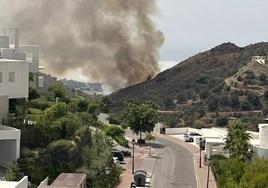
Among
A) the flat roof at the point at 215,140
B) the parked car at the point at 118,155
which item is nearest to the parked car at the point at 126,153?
the parked car at the point at 118,155

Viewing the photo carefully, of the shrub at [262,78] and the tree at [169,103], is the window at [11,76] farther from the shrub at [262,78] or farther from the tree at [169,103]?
the tree at [169,103]

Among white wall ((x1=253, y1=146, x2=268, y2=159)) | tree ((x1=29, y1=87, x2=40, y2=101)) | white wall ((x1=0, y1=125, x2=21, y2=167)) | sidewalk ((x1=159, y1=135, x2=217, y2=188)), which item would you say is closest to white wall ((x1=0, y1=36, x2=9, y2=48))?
tree ((x1=29, y1=87, x2=40, y2=101))

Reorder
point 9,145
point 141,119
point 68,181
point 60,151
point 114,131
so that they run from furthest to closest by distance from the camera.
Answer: point 141,119 → point 114,131 → point 60,151 → point 9,145 → point 68,181

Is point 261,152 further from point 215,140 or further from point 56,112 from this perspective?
point 56,112

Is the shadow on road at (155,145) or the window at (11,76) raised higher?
the window at (11,76)

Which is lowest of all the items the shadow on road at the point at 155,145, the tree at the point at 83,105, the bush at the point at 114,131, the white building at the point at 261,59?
the shadow on road at the point at 155,145

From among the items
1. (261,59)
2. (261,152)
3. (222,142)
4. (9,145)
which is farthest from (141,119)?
(261,59)

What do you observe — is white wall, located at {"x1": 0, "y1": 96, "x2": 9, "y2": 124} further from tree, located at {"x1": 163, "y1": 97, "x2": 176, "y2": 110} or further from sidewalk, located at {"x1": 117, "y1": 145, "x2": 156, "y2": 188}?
tree, located at {"x1": 163, "y1": 97, "x2": 176, "y2": 110}
